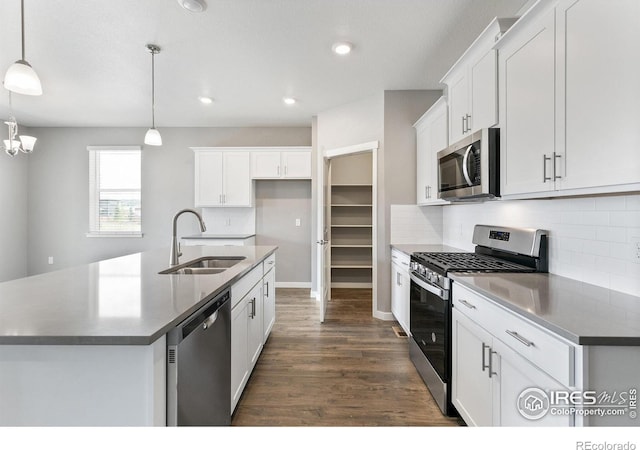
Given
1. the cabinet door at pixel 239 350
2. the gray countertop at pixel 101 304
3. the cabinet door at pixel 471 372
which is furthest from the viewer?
the cabinet door at pixel 239 350

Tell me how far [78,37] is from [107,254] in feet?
13.1

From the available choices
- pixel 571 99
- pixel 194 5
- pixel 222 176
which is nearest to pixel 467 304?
pixel 571 99

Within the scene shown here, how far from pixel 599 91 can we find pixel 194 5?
8.31 feet

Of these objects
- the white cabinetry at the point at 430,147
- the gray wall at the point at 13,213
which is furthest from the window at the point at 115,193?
the white cabinetry at the point at 430,147

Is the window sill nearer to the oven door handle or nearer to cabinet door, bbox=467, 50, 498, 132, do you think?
the oven door handle

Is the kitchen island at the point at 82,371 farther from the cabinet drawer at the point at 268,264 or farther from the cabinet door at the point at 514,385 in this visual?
the cabinet drawer at the point at 268,264

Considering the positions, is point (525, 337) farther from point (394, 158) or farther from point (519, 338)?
point (394, 158)

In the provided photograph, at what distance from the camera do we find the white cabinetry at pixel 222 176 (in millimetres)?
5215

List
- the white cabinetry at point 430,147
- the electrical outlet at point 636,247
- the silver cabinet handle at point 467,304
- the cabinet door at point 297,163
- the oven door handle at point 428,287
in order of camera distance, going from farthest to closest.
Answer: the cabinet door at point 297,163 < the white cabinetry at point 430,147 < the oven door handle at point 428,287 < the silver cabinet handle at point 467,304 < the electrical outlet at point 636,247

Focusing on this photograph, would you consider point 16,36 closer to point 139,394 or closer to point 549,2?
point 139,394

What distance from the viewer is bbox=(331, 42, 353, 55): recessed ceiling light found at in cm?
289

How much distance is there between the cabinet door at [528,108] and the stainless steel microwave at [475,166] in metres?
0.07

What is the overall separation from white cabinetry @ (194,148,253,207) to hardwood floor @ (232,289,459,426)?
2479 millimetres

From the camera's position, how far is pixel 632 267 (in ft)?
4.75
